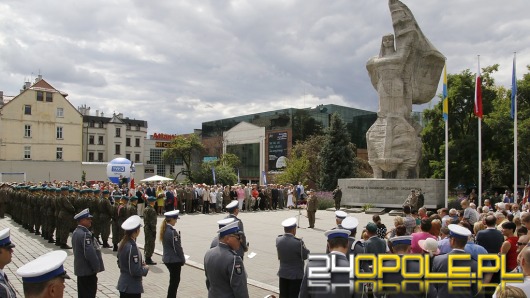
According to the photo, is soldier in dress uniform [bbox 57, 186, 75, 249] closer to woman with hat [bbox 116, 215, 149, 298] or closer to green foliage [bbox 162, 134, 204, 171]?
woman with hat [bbox 116, 215, 149, 298]

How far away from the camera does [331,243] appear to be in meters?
4.81

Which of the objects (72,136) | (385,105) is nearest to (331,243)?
(385,105)

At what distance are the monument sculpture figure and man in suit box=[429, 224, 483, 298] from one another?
21191mm

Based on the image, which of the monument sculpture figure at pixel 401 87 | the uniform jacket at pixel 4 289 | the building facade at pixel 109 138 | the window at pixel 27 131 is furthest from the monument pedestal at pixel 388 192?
the building facade at pixel 109 138

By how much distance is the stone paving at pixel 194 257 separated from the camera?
30.0 ft

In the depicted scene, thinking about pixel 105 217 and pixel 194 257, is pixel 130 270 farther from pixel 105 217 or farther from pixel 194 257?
pixel 105 217

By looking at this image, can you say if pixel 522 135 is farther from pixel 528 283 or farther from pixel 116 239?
pixel 528 283

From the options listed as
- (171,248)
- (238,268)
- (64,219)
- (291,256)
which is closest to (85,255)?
(171,248)

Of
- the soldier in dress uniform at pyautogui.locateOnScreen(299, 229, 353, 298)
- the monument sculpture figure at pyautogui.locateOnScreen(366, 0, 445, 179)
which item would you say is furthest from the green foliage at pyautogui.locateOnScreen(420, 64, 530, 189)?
the soldier in dress uniform at pyautogui.locateOnScreen(299, 229, 353, 298)

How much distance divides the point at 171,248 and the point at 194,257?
190 inches

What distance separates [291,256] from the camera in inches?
268

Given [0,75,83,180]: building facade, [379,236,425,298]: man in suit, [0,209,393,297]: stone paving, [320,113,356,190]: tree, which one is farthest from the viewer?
[0,75,83,180]: building facade

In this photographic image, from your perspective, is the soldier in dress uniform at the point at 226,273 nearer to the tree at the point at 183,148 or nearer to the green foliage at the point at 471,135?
the green foliage at the point at 471,135

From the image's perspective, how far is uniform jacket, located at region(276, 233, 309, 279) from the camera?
6.77m
